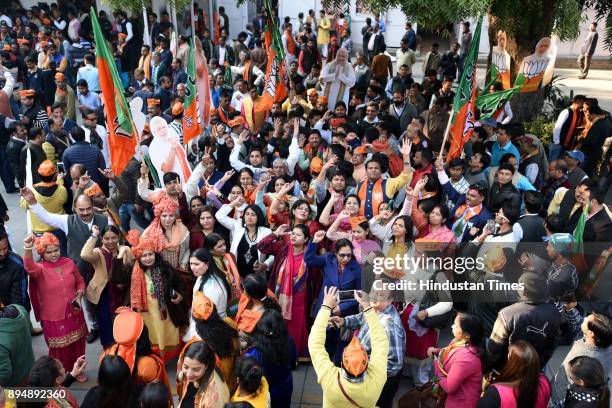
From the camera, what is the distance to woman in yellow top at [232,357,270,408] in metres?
3.35

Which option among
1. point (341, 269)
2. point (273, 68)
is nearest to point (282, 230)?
point (341, 269)

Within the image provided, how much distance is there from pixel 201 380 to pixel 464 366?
5.21ft

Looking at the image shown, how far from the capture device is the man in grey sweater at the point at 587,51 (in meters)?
17.1

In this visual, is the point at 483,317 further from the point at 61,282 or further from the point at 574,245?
the point at 61,282

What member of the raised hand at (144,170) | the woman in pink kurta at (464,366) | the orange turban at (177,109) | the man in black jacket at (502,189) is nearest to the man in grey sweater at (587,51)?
the man in black jacket at (502,189)

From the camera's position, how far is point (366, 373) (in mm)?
3498

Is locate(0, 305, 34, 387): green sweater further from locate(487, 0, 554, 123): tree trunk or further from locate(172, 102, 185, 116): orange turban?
locate(487, 0, 554, 123): tree trunk

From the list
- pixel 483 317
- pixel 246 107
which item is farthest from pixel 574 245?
pixel 246 107

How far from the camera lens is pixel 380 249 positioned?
5.46 metres

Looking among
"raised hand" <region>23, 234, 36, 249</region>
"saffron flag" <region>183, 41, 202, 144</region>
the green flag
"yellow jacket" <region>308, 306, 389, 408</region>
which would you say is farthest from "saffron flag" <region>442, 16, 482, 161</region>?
"raised hand" <region>23, 234, 36, 249</region>

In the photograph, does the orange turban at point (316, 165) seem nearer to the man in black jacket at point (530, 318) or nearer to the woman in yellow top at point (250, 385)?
the man in black jacket at point (530, 318)

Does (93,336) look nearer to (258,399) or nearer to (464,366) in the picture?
(258,399)

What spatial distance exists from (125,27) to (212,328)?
14.7m

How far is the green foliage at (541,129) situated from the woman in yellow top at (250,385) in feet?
25.7
